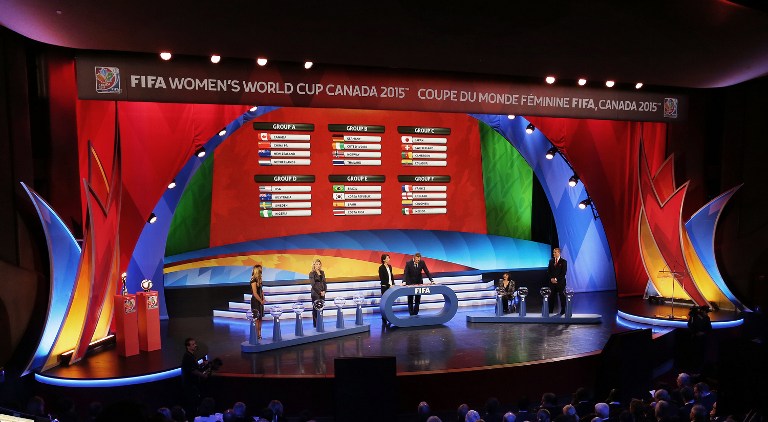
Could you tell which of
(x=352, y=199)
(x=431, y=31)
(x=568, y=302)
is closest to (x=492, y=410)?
(x=431, y=31)

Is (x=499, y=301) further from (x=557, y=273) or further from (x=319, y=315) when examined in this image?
(x=319, y=315)

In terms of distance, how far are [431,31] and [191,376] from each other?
16.0 feet

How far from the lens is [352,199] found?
13.9m

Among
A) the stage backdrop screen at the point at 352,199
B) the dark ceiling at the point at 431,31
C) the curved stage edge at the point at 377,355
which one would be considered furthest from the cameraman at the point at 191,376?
the stage backdrop screen at the point at 352,199

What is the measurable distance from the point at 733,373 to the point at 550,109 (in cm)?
593

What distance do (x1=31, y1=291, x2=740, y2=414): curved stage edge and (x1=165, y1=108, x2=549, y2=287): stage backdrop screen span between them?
10.7 ft

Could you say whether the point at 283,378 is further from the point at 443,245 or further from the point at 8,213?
the point at 443,245

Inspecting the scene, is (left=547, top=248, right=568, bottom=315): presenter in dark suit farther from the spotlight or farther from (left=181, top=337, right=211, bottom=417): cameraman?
(left=181, top=337, right=211, bottom=417): cameraman

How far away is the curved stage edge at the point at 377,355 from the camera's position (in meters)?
7.73

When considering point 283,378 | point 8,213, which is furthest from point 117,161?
point 283,378

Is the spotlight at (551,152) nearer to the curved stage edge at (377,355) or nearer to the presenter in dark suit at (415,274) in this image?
the presenter in dark suit at (415,274)

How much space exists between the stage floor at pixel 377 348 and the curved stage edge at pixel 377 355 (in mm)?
14

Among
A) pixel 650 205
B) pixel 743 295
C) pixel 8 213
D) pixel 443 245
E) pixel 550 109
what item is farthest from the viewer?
pixel 443 245

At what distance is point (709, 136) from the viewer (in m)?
12.1
